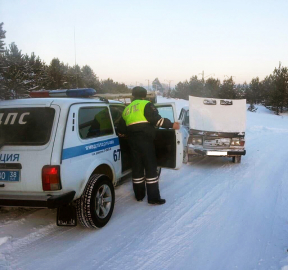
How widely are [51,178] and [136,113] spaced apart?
191 cm

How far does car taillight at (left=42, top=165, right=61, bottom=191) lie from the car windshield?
0.35 m

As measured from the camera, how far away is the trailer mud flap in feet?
12.0

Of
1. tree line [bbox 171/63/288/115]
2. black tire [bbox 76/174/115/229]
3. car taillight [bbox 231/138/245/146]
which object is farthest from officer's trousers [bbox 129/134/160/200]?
tree line [bbox 171/63/288/115]

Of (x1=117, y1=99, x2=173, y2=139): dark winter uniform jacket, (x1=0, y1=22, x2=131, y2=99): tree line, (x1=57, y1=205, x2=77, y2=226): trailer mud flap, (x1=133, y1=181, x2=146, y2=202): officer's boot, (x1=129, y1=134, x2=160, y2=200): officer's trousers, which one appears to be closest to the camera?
(x1=57, y1=205, x2=77, y2=226): trailer mud flap

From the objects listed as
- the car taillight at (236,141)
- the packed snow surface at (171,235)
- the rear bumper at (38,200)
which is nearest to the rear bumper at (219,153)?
the car taillight at (236,141)

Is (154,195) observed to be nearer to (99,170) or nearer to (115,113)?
(99,170)

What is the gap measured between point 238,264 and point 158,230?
1.20 m

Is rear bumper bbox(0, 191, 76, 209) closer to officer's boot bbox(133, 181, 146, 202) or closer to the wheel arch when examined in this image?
the wheel arch

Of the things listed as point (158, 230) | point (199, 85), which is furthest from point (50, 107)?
point (199, 85)

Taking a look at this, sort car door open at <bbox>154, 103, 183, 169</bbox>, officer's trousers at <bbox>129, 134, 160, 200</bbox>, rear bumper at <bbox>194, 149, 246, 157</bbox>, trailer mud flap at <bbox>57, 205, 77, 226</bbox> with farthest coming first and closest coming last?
rear bumper at <bbox>194, 149, 246, 157</bbox> → car door open at <bbox>154, 103, 183, 169</bbox> → officer's trousers at <bbox>129, 134, 160, 200</bbox> → trailer mud flap at <bbox>57, 205, 77, 226</bbox>

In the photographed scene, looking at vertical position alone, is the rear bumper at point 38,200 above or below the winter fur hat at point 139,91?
below

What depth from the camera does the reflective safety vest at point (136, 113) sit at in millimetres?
4672

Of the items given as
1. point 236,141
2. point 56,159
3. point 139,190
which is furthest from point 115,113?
point 236,141

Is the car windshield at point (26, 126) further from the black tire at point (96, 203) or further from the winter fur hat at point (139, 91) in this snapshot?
the winter fur hat at point (139, 91)
